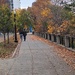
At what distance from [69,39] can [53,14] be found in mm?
19674

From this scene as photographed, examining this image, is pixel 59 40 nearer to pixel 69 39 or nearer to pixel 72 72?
pixel 69 39

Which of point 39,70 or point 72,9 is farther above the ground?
point 72,9

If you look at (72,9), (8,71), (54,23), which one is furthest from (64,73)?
(54,23)

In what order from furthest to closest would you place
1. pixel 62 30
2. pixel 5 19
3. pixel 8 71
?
pixel 62 30, pixel 5 19, pixel 8 71

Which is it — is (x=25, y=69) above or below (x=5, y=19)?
below

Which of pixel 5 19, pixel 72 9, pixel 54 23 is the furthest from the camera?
pixel 54 23

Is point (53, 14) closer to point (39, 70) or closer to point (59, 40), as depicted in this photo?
point (59, 40)

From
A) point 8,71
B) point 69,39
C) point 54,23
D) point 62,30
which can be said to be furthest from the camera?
point 54,23

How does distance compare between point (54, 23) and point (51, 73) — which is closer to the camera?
point (51, 73)

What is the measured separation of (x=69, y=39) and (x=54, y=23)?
18.3 metres

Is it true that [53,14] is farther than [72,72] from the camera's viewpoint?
Yes

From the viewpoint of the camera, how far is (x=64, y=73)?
10.7 m

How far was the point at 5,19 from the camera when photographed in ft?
97.2

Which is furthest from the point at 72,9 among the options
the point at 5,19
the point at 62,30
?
the point at 62,30
